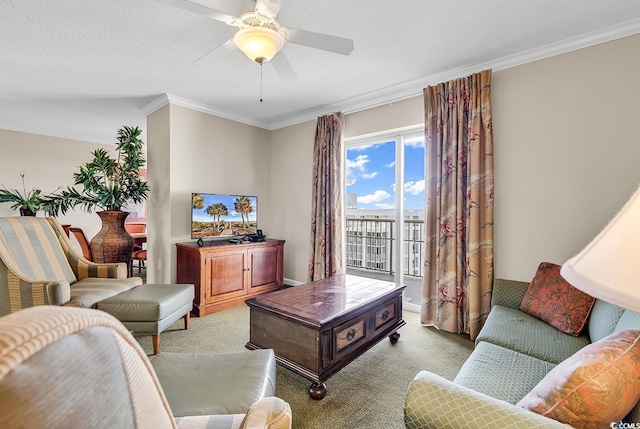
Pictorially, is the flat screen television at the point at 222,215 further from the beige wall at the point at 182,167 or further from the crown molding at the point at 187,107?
the crown molding at the point at 187,107

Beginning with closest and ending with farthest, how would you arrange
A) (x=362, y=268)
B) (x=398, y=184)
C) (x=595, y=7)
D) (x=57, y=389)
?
(x=57, y=389) → (x=595, y=7) → (x=398, y=184) → (x=362, y=268)

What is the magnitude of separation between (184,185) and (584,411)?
3916mm

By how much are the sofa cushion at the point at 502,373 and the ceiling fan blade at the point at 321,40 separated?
1964 mm

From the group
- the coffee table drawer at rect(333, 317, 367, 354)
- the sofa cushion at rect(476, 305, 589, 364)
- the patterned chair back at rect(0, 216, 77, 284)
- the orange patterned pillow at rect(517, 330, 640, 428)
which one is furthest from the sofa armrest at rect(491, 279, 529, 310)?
the patterned chair back at rect(0, 216, 77, 284)

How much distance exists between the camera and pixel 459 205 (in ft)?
9.48

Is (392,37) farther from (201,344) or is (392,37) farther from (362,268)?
(362,268)

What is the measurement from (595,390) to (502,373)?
63cm

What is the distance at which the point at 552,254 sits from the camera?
101 inches

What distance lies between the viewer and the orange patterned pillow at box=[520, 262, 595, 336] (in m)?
1.90

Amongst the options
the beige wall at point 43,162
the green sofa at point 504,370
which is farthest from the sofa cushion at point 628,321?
the beige wall at point 43,162

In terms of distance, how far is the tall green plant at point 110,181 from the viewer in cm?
340

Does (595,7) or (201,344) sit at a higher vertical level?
(595,7)

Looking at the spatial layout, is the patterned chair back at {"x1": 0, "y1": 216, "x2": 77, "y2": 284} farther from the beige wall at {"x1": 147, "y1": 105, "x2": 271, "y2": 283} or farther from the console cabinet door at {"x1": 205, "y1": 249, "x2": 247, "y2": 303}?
the console cabinet door at {"x1": 205, "y1": 249, "x2": 247, "y2": 303}

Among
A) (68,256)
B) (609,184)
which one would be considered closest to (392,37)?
(609,184)
